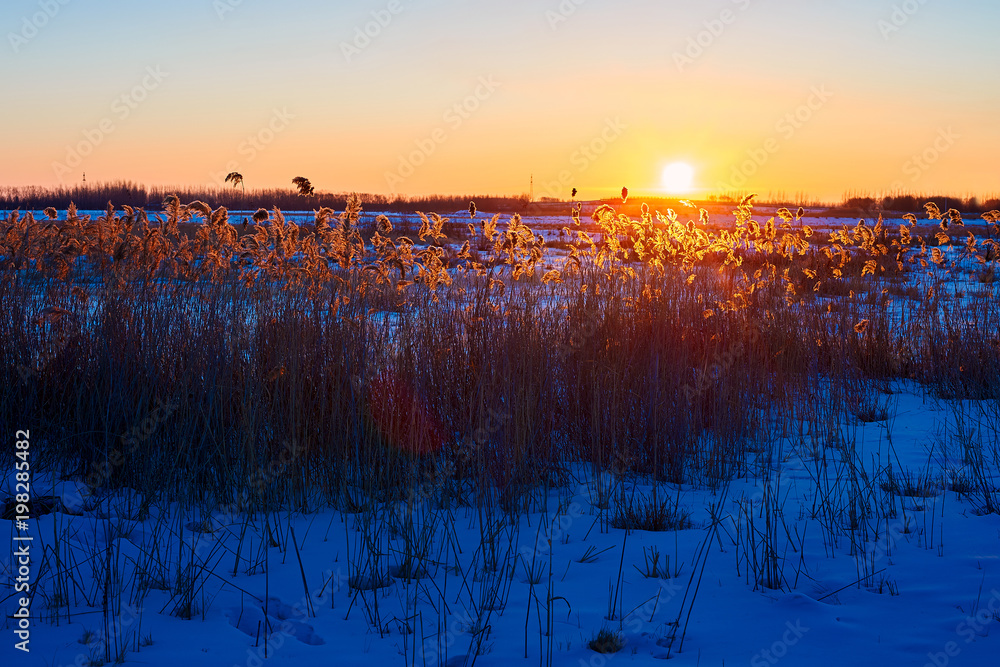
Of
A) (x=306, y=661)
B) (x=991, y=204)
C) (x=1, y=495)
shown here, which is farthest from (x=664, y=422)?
(x=991, y=204)

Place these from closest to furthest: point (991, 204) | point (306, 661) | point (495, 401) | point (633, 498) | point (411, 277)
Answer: point (306, 661) → point (633, 498) → point (495, 401) → point (411, 277) → point (991, 204)

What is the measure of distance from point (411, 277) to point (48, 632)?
322 centimetres

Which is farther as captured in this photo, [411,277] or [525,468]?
[411,277]

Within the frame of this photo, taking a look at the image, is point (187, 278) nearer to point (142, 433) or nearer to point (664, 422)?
point (142, 433)

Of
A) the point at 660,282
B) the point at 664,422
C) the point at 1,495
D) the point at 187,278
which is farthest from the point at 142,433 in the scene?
the point at 660,282

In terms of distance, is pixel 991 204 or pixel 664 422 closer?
pixel 664 422

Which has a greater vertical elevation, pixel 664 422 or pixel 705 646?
pixel 664 422

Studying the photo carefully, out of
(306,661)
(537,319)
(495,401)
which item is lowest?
(306,661)

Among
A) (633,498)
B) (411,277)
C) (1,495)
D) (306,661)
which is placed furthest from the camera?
(411,277)

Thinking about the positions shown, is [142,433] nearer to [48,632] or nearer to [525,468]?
[48,632]

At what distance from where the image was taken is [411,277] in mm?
5055

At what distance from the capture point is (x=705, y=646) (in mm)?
2295

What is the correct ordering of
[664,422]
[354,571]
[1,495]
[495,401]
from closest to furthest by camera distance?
[354,571] → [1,495] → [495,401] → [664,422]

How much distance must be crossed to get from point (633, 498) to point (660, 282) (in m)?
2.21
